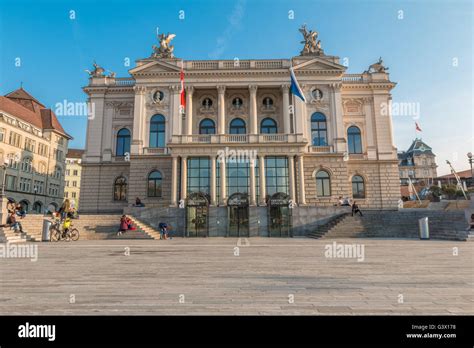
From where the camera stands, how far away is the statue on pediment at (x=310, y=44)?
3862 cm

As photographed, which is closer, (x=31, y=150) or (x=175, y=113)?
(x=175, y=113)

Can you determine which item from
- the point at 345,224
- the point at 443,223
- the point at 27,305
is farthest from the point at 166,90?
the point at 27,305

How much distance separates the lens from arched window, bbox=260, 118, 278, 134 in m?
38.5

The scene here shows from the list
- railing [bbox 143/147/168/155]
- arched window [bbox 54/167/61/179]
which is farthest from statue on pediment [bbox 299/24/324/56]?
arched window [bbox 54/167/61/179]

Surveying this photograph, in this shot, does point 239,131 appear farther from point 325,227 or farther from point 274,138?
point 325,227

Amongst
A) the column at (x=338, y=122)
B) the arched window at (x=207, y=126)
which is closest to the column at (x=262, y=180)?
the arched window at (x=207, y=126)

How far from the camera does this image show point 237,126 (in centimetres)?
3875

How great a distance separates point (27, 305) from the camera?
5078 mm

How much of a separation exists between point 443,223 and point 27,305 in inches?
1118

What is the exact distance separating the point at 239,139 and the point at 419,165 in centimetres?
9718

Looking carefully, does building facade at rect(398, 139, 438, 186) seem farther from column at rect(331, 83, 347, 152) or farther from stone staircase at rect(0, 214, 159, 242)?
stone staircase at rect(0, 214, 159, 242)

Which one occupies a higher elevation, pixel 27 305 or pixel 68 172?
pixel 68 172

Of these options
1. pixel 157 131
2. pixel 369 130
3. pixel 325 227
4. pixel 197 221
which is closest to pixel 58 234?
pixel 197 221
